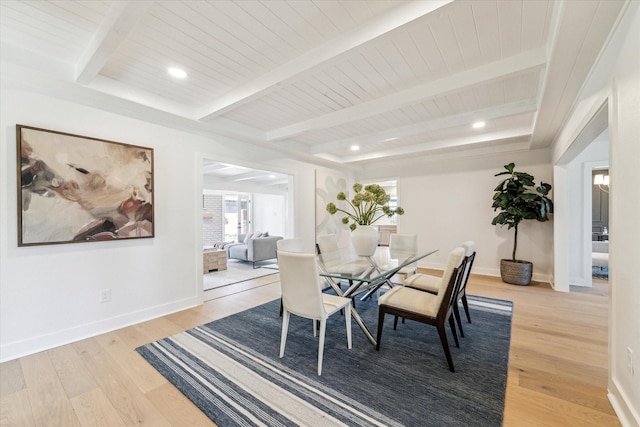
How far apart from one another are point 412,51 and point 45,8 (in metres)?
2.35

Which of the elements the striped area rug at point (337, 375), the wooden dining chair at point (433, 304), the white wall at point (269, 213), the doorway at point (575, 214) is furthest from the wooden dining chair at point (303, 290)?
the white wall at point (269, 213)

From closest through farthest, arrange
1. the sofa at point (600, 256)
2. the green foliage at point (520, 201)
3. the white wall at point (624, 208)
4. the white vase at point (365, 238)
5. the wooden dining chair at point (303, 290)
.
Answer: the white wall at point (624, 208)
the wooden dining chair at point (303, 290)
the white vase at point (365, 238)
the green foliage at point (520, 201)
the sofa at point (600, 256)

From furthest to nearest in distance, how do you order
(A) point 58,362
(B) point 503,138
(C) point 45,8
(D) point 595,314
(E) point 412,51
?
1. (B) point 503,138
2. (D) point 595,314
3. (A) point 58,362
4. (E) point 412,51
5. (C) point 45,8

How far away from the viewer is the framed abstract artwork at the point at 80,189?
7.15ft

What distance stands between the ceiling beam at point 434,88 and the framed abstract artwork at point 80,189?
6.64 ft

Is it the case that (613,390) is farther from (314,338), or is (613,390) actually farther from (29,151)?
(29,151)

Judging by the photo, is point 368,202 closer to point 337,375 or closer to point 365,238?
point 365,238

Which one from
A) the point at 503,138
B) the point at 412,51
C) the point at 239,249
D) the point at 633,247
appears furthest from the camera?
the point at 239,249

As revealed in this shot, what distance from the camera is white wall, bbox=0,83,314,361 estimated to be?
6.97ft

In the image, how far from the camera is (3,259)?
210cm

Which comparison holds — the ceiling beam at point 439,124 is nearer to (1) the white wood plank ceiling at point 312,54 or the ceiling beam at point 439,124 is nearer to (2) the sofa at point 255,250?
(1) the white wood plank ceiling at point 312,54

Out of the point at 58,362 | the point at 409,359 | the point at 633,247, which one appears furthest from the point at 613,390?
the point at 58,362

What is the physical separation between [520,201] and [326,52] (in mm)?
4028

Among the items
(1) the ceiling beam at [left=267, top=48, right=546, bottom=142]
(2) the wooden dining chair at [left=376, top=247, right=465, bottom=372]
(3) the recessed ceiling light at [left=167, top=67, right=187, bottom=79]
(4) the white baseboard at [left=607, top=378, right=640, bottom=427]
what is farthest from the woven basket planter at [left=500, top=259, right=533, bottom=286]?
(3) the recessed ceiling light at [left=167, top=67, right=187, bottom=79]
